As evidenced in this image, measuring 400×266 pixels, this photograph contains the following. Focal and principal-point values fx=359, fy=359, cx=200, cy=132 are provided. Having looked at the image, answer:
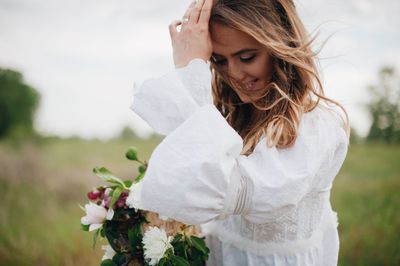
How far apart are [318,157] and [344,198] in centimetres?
511

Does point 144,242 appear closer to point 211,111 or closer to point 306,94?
point 211,111

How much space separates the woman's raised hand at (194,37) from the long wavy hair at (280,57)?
0.24 ft

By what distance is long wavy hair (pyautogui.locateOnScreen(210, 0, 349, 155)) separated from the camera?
1.48m

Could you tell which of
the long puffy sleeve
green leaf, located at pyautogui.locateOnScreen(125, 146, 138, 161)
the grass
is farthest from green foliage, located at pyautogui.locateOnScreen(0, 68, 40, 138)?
the long puffy sleeve

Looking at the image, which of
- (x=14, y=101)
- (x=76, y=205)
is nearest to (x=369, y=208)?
(x=76, y=205)

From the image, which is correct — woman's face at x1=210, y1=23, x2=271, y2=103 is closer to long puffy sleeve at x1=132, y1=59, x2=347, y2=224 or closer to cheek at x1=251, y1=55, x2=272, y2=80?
cheek at x1=251, y1=55, x2=272, y2=80

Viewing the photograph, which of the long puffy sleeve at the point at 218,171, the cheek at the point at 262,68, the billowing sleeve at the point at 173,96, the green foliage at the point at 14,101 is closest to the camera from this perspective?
the long puffy sleeve at the point at 218,171

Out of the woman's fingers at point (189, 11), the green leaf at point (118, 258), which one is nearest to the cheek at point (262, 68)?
the woman's fingers at point (189, 11)

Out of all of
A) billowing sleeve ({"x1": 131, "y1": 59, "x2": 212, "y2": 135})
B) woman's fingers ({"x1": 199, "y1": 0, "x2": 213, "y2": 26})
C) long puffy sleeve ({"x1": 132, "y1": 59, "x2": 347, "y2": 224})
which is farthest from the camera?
woman's fingers ({"x1": 199, "y1": 0, "x2": 213, "y2": 26})

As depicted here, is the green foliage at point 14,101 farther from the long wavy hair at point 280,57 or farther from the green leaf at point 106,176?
the long wavy hair at point 280,57

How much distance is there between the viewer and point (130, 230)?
149 centimetres

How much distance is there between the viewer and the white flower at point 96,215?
1.51 m

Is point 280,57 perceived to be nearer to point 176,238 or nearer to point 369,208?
point 176,238

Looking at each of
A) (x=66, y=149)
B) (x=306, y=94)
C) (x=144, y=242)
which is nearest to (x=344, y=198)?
(x=306, y=94)
